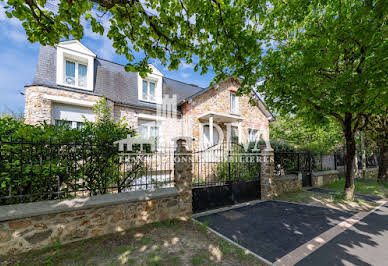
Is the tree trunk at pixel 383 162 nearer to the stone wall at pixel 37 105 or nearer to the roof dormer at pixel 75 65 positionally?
the roof dormer at pixel 75 65

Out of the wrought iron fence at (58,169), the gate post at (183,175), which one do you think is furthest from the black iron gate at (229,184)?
the wrought iron fence at (58,169)

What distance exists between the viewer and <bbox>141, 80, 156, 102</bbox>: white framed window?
1123 centimetres

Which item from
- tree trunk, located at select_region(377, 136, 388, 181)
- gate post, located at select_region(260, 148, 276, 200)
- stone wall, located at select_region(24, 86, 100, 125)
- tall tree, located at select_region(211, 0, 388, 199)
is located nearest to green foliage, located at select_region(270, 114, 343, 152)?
tree trunk, located at select_region(377, 136, 388, 181)

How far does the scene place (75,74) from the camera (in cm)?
895

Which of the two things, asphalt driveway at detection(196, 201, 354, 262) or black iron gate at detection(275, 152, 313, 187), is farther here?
black iron gate at detection(275, 152, 313, 187)

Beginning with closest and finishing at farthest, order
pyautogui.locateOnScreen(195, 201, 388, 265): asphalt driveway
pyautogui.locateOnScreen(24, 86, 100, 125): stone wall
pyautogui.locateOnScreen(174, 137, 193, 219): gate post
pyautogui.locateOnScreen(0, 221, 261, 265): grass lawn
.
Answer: pyautogui.locateOnScreen(0, 221, 261, 265): grass lawn, pyautogui.locateOnScreen(195, 201, 388, 265): asphalt driveway, pyautogui.locateOnScreen(174, 137, 193, 219): gate post, pyautogui.locateOnScreen(24, 86, 100, 125): stone wall

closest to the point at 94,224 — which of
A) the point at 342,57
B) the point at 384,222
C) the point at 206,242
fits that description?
the point at 206,242

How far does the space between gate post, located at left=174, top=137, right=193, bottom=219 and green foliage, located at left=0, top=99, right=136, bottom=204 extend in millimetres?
1364

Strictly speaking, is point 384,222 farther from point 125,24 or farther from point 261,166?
point 125,24

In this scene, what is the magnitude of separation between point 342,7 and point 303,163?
6.90 meters

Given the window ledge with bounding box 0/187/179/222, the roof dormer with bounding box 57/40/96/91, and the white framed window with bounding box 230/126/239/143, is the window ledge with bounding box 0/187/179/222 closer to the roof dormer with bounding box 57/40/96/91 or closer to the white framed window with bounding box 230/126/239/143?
the roof dormer with bounding box 57/40/96/91

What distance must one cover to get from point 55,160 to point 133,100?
286 inches

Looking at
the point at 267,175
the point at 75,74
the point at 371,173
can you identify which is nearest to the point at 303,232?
the point at 267,175

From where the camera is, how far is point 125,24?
394 centimetres
